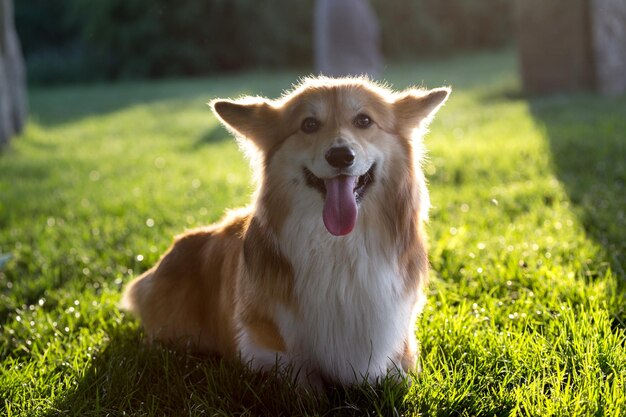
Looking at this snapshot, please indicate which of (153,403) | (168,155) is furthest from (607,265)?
(168,155)

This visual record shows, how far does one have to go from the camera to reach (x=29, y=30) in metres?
27.2

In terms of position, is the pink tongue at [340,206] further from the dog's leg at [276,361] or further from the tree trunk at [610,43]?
the tree trunk at [610,43]

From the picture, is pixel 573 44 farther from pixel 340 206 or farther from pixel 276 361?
pixel 276 361

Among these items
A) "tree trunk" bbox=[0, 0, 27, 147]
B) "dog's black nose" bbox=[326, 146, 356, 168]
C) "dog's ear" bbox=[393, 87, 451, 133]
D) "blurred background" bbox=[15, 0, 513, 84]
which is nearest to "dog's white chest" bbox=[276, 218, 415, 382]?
"dog's black nose" bbox=[326, 146, 356, 168]

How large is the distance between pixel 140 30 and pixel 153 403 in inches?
893

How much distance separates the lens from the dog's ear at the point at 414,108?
3039 millimetres

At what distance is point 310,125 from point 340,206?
0.39 metres

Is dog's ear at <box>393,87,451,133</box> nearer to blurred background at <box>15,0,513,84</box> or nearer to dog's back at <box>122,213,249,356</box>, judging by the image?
dog's back at <box>122,213,249,356</box>

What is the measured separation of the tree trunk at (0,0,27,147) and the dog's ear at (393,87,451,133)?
25.2ft

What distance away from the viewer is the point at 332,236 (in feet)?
9.12

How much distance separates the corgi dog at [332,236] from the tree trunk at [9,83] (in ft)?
24.8

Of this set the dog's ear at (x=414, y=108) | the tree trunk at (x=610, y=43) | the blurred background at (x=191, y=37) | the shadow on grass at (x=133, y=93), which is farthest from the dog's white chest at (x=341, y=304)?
the blurred background at (x=191, y=37)

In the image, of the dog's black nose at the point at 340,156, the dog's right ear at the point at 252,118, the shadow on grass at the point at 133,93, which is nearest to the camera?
the dog's black nose at the point at 340,156

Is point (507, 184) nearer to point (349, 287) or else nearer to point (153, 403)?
point (349, 287)
